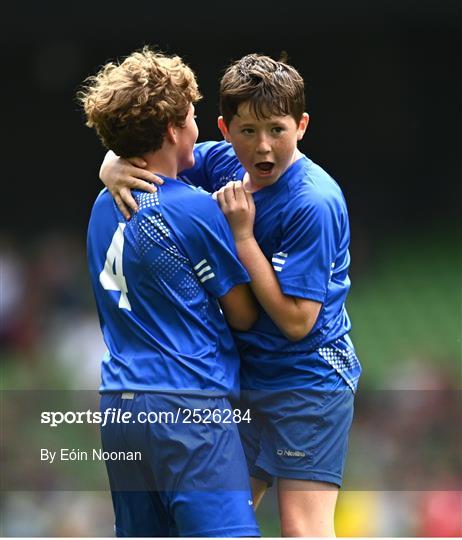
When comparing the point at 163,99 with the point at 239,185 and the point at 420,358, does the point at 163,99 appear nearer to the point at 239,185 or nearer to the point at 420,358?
the point at 239,185

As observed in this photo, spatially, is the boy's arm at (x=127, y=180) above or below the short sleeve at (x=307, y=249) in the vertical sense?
above

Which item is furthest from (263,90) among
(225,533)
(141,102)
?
(225,533)

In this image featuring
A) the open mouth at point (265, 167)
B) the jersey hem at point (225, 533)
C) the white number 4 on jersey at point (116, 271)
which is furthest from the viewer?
the open mouth at point (265, 167)

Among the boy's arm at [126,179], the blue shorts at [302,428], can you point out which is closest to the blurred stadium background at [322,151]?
the blue shorts at [302,428]

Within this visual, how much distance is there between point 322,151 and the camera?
12.0 meters

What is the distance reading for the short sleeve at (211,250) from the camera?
334 centimetres

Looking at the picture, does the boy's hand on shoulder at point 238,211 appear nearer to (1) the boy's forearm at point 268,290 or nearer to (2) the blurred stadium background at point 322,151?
(1) the boy's forearm at point 268,290

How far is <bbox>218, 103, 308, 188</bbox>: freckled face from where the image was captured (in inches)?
135

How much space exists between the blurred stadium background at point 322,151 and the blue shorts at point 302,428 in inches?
213

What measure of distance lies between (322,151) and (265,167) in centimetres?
853

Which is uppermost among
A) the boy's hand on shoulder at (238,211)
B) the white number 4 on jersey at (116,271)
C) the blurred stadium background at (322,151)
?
the boy's hand on shoulder at (238,211)

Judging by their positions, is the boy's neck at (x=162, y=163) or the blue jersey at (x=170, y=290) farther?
the boy's neck at (x=162, y=163)

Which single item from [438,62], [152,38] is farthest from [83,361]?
[438,62]

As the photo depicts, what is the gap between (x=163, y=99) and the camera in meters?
3.40
